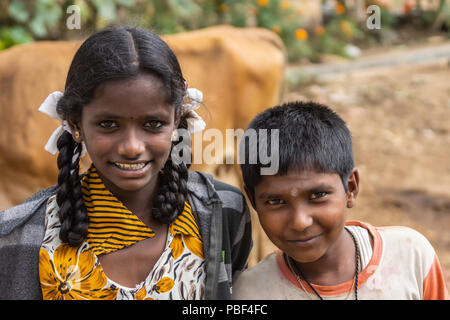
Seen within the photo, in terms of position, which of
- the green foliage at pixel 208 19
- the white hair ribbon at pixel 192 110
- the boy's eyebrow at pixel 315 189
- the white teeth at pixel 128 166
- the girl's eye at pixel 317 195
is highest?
the green foliage at pixel 208 19

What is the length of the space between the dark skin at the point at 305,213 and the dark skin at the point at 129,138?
13.1 inches

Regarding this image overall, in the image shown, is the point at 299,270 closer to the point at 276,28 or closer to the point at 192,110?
the point at 192,110

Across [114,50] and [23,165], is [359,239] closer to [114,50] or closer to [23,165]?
Result: [114,50]

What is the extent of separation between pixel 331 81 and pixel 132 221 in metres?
5.76

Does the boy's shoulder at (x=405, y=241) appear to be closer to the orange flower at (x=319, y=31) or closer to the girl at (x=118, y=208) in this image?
the girl at (x=118, y=208)

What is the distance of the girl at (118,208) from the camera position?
5.09 ft

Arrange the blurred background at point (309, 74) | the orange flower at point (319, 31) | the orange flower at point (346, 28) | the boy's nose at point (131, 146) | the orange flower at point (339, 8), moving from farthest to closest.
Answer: the orange flower at point (339, 8), the orange flower at point (346, 28), the orange flower at point (319, 31), the blurred background at point (309, 74), the boy's nose at point (131, 146)

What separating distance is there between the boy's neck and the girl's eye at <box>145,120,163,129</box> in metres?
0.62

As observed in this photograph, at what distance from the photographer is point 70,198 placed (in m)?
1.64

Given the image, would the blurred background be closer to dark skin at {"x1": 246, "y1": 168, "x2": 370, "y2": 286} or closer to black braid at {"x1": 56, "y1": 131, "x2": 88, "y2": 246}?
black braid at {"x1": 56, "y1": 131, "x2": 88, "y2": 246}

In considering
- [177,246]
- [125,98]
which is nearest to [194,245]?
[177,246]

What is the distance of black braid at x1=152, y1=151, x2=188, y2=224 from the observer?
1.67m

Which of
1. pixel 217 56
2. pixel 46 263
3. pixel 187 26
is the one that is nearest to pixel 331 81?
pixel 187 26

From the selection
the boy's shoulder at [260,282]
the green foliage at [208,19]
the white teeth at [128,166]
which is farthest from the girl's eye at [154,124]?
the green foliage at [208,19]
